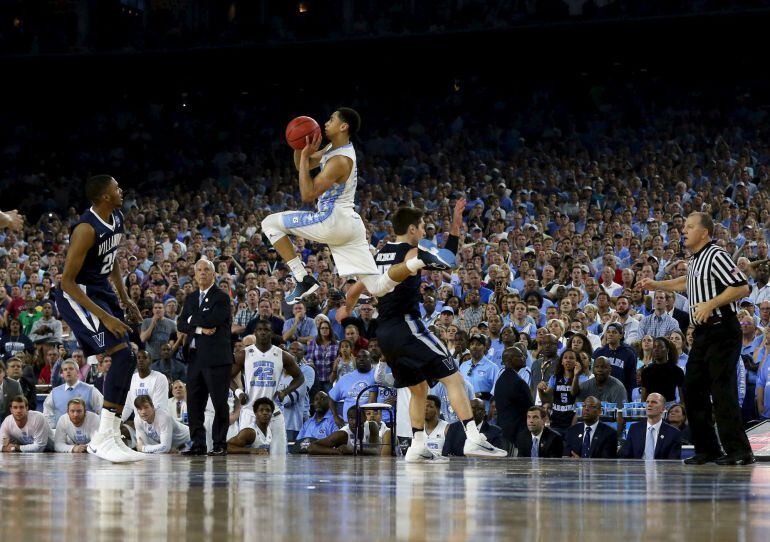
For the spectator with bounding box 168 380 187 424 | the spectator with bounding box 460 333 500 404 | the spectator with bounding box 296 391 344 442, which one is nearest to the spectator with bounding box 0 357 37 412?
the spectator with bounding box 168 380 187 424

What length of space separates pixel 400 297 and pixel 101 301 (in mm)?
2237

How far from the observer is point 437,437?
11.9 meters

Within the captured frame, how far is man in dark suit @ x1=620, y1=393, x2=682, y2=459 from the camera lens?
36.3ft

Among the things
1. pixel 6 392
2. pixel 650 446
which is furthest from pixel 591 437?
pixel 6 392

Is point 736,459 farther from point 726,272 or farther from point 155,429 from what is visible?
point 155,429

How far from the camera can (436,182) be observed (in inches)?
957

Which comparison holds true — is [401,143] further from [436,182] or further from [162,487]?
[162,487]

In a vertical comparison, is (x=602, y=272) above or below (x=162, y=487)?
above

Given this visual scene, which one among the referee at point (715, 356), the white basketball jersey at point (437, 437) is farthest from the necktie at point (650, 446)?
the referee at point (715, 356)

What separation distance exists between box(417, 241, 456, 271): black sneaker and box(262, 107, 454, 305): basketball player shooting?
2.56 ft

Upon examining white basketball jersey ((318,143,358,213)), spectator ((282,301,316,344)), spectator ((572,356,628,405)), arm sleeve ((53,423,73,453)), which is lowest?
arm sleeve ((53,423,73,453))

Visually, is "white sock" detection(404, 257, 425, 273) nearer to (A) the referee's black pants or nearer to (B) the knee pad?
(B) the knee pad

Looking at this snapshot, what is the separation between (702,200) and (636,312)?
16.5 ft

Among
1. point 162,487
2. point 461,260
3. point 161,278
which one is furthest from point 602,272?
point 162,487
